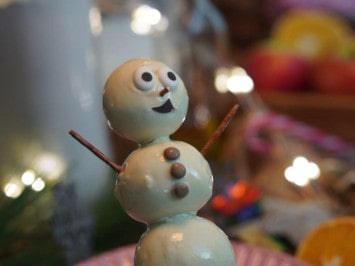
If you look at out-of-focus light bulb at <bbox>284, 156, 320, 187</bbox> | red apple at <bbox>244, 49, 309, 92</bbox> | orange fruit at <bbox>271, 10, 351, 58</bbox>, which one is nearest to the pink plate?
out-of-focus light bulb at <bbox>284, 156, 320, 187</bbox>

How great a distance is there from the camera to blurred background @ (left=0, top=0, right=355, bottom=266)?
376 millimetres

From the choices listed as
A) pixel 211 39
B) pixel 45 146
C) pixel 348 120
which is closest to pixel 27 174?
pixel 45 146

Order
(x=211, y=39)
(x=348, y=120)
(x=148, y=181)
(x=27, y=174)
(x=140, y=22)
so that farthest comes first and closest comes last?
(x=348, y=120) → (x=211, y=39) → (x=140, y=22) → (x=27, y=174) → (x=148, y=181)

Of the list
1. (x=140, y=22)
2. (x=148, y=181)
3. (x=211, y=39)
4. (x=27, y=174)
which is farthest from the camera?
(x=211, y=39)

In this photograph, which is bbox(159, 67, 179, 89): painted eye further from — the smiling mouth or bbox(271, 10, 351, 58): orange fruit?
bbox(271, 10, 351, 58): orange fruit

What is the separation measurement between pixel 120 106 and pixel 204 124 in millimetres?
363

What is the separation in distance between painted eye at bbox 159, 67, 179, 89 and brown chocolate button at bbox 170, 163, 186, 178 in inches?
1.2

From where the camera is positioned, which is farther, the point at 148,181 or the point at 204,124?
the point at 204,124

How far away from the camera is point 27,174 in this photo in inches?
14.4

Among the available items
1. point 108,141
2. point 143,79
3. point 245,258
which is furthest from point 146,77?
point 108,141

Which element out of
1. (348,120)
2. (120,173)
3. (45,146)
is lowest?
(348,120)

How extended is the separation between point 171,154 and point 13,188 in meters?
0.14

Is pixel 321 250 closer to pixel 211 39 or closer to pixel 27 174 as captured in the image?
pixel 27 174

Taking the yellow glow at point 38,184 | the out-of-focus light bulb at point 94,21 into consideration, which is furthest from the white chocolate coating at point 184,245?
the out-of-focus light bulb at point 94,21
